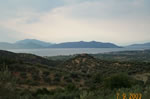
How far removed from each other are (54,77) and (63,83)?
251cm

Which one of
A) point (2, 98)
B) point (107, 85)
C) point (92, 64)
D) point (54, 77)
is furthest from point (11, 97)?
point (92, 64)

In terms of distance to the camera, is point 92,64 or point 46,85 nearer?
point 46,85

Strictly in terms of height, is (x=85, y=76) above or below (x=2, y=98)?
below

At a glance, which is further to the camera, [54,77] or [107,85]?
[54,77]

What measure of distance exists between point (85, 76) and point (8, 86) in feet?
63.3

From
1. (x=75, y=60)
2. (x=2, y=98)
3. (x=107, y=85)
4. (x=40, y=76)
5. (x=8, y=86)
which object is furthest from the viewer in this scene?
(x=75, y=60)

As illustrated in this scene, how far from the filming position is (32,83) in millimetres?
18984

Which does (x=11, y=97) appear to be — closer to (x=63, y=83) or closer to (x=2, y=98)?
(x=2, y=98)

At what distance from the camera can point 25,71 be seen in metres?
24.1

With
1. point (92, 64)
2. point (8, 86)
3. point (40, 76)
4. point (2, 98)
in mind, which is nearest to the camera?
point (2, 98)

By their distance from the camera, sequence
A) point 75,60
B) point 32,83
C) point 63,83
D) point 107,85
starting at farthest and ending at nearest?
1. point 75,60
2. point 63,83
3. point 32,83
4. point 107,85

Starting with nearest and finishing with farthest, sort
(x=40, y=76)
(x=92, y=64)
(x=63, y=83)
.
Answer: (x=63, y=83) → (x=40, y=76) → (x=92, y=64)

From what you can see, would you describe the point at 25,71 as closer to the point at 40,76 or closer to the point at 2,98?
the point at 40,76

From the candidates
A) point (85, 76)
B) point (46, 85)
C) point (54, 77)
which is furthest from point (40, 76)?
point (85, 76)
